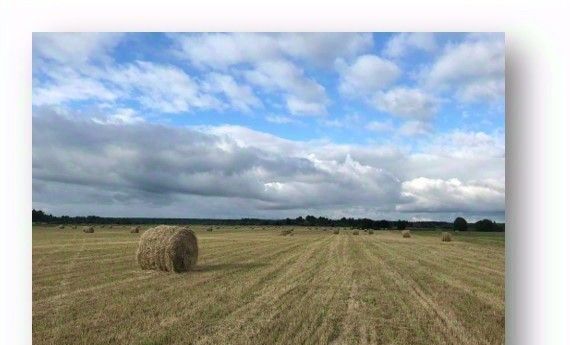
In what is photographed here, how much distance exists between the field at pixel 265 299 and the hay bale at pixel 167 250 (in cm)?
24

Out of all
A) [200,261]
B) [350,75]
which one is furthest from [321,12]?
[200,261]

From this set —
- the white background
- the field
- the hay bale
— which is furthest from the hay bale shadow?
the white background

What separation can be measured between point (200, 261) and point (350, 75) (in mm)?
5256

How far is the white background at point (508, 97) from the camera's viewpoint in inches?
268

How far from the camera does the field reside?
6234 mm

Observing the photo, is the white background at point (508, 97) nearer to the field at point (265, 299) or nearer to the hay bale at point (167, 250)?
the field at point (265, 299)

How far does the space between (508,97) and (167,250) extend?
6.40 m

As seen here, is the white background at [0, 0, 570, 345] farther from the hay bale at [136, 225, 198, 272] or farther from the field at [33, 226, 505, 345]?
the hay bale at [136, 225, 198, 272]

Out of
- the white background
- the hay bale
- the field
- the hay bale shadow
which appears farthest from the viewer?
the hay bale shadow

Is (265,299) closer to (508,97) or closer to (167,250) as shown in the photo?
(167,250)

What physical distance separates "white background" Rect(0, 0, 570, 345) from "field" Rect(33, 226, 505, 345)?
0.35 metres

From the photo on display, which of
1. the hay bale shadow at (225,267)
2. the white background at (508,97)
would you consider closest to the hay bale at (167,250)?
the hay bale shadow at (225,267)

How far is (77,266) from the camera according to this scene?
971cm

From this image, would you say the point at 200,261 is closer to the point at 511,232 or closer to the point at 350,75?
the point at 350,75
